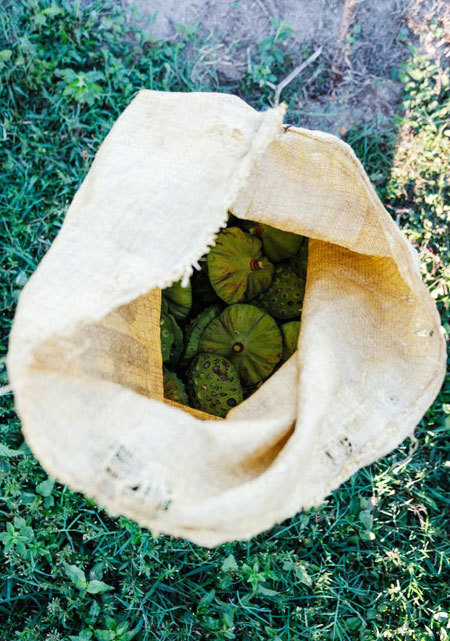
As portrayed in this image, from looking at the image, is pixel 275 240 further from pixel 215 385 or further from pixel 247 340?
pixel 215 385

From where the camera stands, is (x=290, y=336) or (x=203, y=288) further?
(x=203, y=288)

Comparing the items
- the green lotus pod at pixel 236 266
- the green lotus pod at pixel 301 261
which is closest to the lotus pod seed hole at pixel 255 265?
the green lotus pod at pixel 236 266

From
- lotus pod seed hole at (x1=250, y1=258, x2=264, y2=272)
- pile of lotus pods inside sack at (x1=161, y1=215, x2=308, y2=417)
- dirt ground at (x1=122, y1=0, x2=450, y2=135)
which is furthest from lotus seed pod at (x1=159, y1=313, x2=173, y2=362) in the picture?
dirt ground at (x1=122, y1=0, x2=450, y2=135)

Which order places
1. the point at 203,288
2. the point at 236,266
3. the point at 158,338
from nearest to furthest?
1. the point at 158,338
2. the point at 236,266
3. the point at 203,288

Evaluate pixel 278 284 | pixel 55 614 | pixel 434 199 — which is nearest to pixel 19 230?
pixel 278 284

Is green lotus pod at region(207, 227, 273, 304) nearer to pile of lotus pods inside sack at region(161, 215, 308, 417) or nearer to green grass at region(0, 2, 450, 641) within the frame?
pile of lotus pods inside sack at region(161, 215, 308, 417)

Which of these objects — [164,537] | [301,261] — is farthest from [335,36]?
[164,537]
